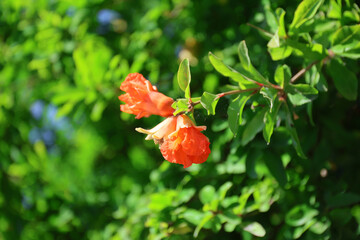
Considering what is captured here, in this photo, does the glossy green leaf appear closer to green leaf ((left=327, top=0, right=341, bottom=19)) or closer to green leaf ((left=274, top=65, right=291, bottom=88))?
green leaf ((left=274, top=65, right=291, bottom=88))

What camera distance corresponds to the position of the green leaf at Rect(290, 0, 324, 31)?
2.91 feet

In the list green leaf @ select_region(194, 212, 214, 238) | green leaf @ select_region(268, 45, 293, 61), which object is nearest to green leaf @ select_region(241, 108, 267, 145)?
green leaf @ select_region(268, 45, 293, 61)

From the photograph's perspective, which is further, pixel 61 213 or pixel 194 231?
pixel 61 213

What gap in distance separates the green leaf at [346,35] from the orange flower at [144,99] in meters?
0.41

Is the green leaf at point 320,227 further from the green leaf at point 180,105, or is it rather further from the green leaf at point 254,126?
the green leaf at point 180,105

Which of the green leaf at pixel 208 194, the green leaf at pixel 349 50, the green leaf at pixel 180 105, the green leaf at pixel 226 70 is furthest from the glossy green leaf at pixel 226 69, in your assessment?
the green leaf at pixel 208 194

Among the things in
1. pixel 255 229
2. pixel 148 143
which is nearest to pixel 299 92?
pixel 255 229

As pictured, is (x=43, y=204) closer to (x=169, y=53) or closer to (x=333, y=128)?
(x=169, y=53)

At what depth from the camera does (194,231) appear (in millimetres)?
1181

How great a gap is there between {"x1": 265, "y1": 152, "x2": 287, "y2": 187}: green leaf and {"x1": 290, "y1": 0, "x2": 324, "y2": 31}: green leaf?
1.16 feet

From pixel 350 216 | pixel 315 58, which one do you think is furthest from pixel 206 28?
pixel 350 216

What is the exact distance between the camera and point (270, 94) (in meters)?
0.84

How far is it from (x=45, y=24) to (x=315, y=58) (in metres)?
1.14

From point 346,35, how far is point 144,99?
479 millimetres
